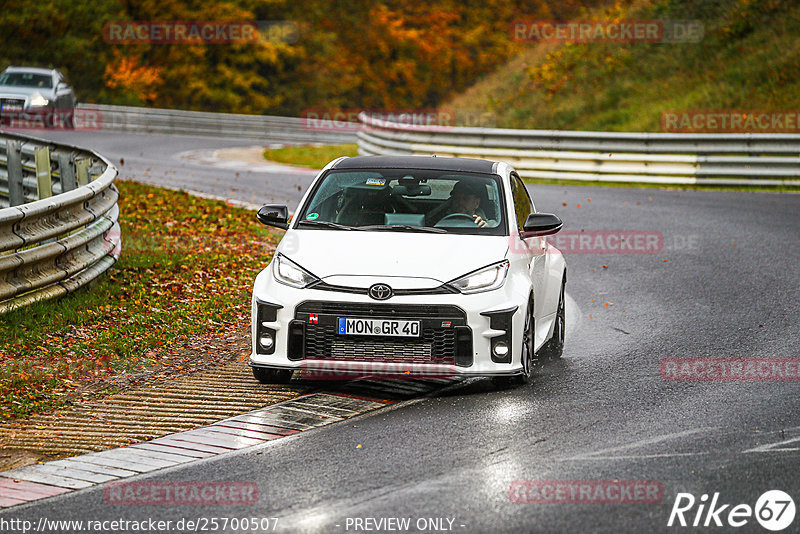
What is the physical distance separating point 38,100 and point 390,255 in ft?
93.3

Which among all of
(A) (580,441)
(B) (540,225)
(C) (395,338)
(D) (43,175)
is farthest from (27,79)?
(A) (580,441)

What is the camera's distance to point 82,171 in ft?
46.0

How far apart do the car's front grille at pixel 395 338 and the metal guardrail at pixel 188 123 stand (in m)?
31.5

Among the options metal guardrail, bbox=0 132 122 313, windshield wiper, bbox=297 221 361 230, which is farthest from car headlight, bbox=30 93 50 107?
windshield wiper, bbox=297 221 361 230

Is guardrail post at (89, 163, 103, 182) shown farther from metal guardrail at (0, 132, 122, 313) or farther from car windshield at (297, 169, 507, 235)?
car windshield at (297, 169, 507, 235)

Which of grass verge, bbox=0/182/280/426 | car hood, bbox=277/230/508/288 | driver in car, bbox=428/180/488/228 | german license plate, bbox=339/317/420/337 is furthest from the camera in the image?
driver in car, bbox=428/180/488/228

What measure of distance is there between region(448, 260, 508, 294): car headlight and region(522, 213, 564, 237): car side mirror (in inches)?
29.7

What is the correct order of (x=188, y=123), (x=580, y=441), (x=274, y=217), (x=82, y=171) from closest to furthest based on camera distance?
(x=580, y=441) → (x=274, y=217) → (x=82, y=171) → (x=188, y=123)

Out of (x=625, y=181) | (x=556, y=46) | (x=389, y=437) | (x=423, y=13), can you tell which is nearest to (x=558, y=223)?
(x=389, y=437)

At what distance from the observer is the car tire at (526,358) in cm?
812

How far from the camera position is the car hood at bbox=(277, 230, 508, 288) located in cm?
784

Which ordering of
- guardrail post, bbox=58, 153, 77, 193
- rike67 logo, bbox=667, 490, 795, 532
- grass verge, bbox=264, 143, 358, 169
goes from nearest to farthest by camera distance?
rike67 logo, bbox=667, 490, 795, 532
guardrail post, bbox=58, 153, 77, 193
grass verge, bbox=264, 143, 358, 169

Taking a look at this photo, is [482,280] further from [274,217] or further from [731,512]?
[731,512]

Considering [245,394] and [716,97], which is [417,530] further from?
[716,97]
